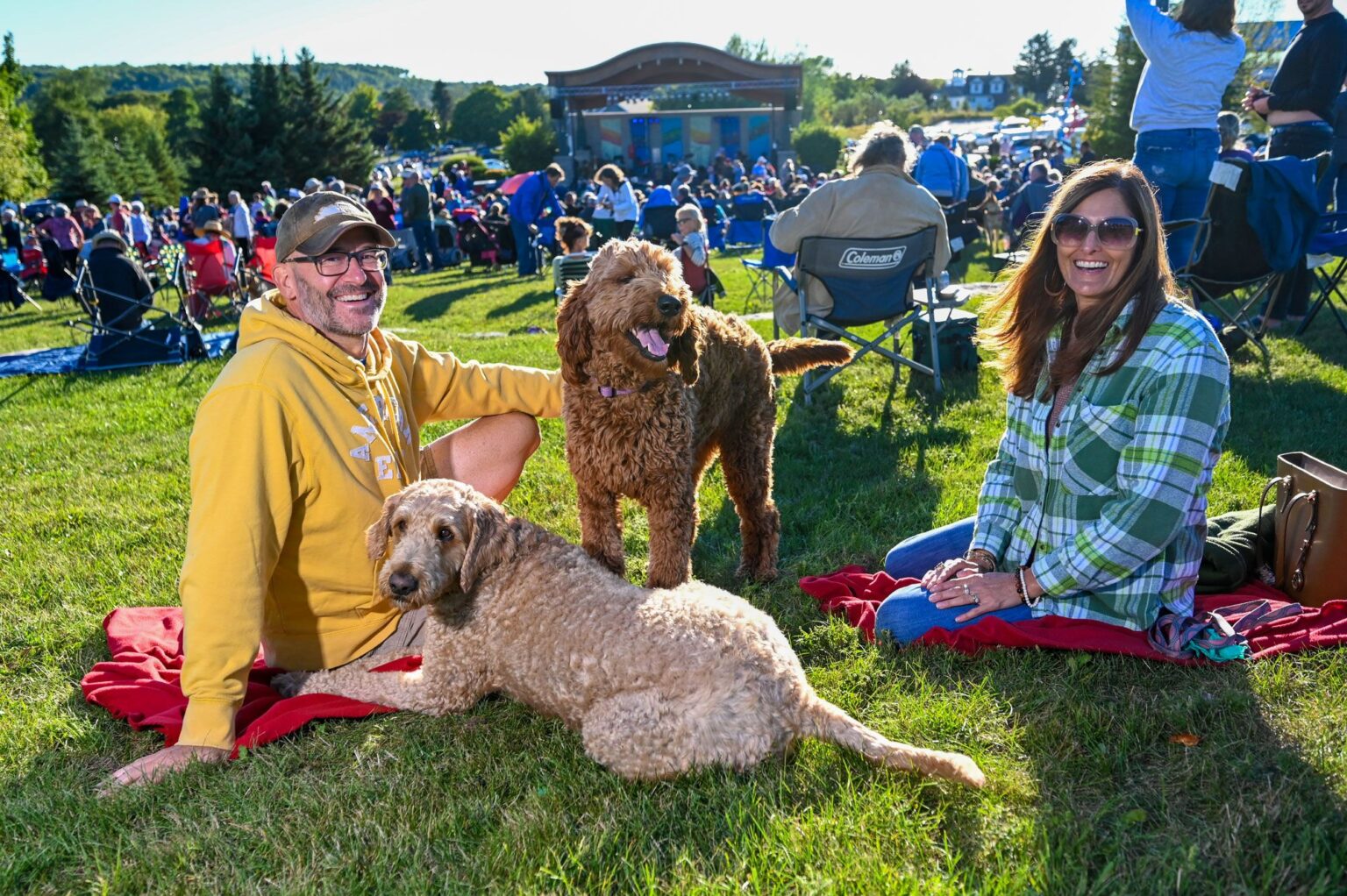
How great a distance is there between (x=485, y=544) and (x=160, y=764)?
48.6 inches

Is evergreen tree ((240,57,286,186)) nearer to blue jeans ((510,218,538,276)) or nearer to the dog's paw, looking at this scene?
blue jeans ((510,218,538,276))

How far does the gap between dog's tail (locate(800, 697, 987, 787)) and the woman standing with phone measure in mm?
5767

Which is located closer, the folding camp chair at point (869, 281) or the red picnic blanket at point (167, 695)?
the red picnic blanket at point (167, 695)

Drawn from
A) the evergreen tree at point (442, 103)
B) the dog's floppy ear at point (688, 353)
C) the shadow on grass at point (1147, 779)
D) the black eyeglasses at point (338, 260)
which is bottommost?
the shadow on grass at point (1147, 779)

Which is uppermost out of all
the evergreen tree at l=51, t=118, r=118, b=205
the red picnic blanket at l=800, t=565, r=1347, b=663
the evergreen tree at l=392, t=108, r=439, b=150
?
the evergreen tree at l=392, t=108, r=439, b=150

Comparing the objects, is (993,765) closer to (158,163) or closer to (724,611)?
(724,611)

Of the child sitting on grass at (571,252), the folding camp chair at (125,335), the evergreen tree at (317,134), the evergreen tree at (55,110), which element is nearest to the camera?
the folding camp chair at (125,335)

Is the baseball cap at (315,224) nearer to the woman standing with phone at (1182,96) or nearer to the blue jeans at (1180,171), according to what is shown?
the woman standing with phone at (1182,96)

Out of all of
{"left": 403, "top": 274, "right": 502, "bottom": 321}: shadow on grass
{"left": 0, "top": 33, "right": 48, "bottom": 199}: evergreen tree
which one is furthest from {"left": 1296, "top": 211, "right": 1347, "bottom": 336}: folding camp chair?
{"left": 0, "top": 33, "right": 48, "bottom": 199}: evergreen tree

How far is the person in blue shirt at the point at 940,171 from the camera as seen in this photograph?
470 inches

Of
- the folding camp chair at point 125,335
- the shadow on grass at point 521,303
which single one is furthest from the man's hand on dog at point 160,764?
the shadow on grass at point 521,303

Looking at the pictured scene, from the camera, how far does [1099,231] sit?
9.54 feet

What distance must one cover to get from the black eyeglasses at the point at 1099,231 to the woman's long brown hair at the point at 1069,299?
5 centimetres

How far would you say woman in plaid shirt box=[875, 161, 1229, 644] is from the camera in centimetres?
277
